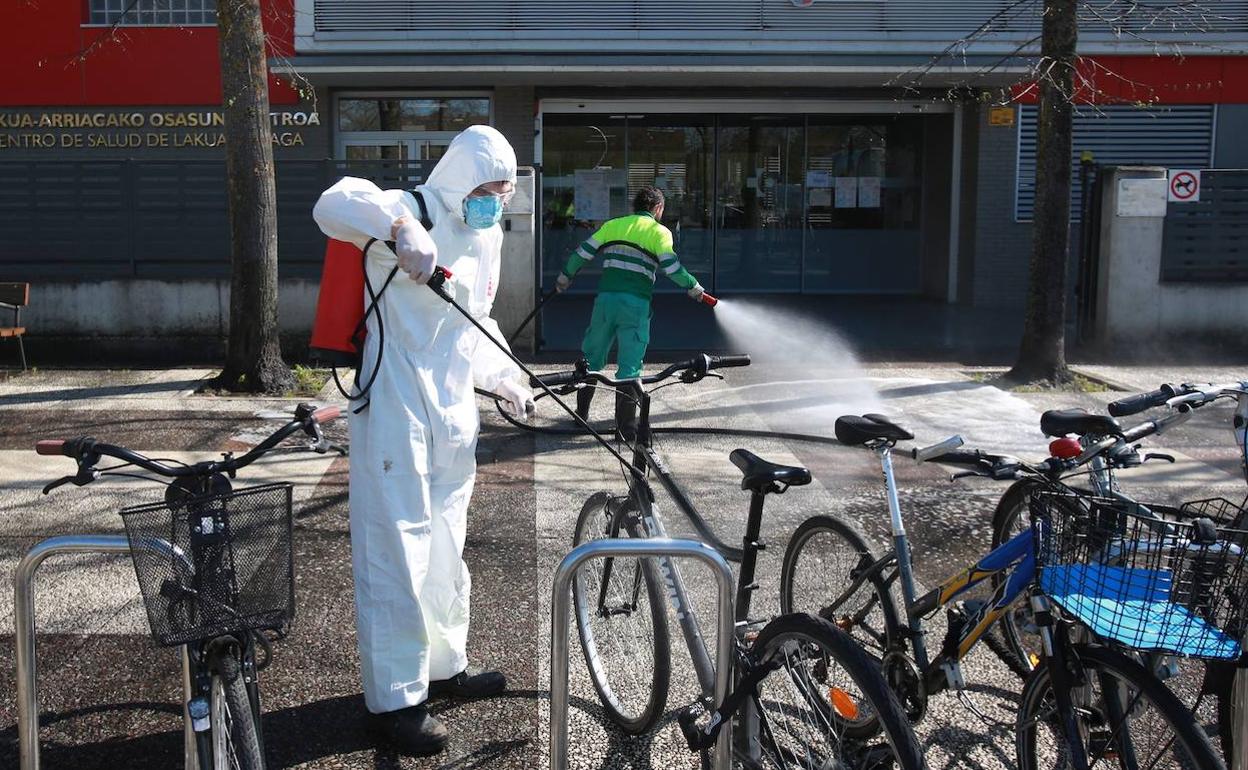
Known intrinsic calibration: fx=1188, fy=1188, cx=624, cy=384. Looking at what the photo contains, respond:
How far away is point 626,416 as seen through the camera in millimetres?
4176

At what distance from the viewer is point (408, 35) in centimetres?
1563

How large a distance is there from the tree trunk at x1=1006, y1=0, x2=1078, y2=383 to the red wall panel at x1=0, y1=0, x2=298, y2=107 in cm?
1019

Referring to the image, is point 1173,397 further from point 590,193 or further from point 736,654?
point 590,193

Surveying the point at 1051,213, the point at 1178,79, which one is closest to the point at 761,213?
the point at 1178,79

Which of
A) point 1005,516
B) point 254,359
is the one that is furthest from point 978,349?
point 1005,516

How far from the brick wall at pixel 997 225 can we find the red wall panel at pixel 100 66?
975cm

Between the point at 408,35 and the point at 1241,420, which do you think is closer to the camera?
the point at 1241,420

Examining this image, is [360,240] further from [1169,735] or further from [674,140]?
[674,140]

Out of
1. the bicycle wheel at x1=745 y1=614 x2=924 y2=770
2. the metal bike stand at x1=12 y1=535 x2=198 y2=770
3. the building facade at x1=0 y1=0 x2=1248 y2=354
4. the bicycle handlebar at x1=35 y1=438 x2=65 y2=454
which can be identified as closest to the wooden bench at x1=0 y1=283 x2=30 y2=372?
the building facade at x1=0 y1=0 x2=1248 y2=354

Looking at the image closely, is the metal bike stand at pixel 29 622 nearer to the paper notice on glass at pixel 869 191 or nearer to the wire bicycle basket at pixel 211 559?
the wire bicycle basket at pixel 211 559

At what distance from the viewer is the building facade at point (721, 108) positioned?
15734 mm

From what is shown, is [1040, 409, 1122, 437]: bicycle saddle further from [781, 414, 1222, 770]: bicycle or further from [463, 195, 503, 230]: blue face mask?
[463, 195, 503, 230]: blue face mask

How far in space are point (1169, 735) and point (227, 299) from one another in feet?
35.2

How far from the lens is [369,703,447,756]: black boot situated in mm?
3781
